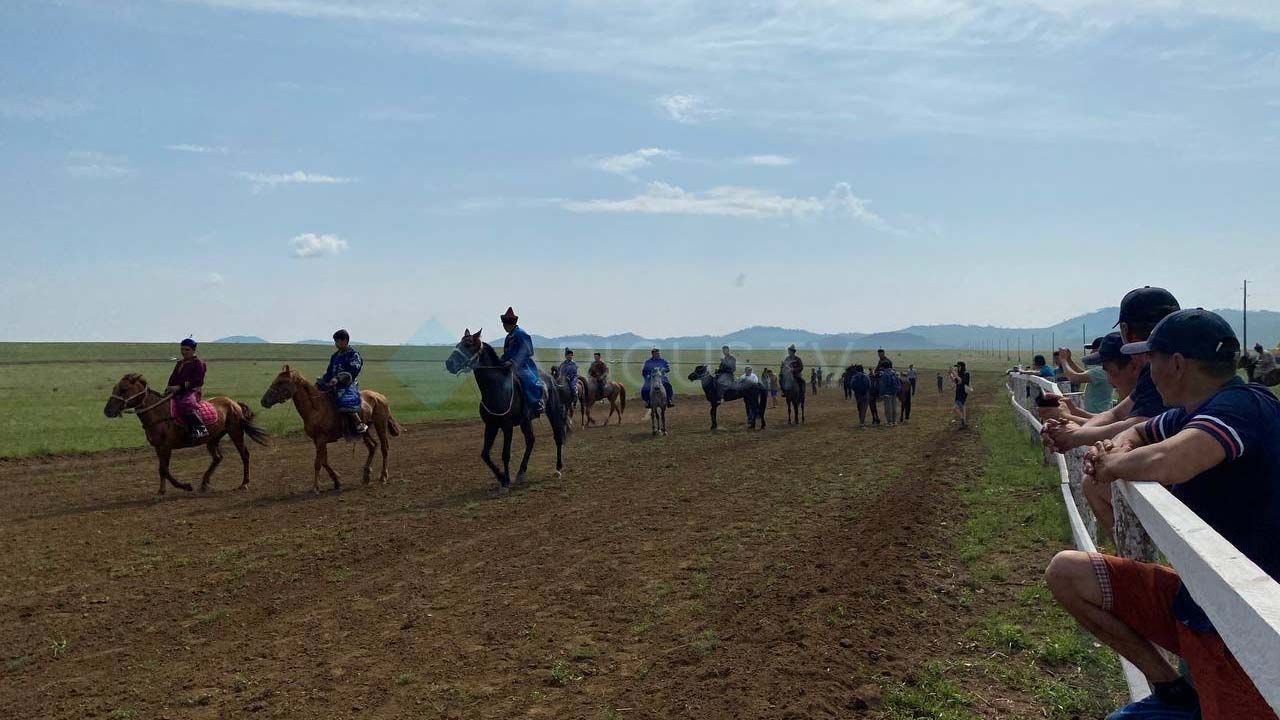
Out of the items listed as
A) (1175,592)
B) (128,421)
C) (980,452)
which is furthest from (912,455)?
(128,421)

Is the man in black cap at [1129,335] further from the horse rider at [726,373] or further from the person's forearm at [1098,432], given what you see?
the horse rider at [726,373]

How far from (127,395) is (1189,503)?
48.9ft

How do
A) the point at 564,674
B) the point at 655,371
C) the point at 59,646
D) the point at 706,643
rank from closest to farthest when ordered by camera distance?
the point at 564,674
the point at 706,643
the point at 59,646
the point at 655,371

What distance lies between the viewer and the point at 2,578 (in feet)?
30.5

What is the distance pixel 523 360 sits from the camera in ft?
48.4

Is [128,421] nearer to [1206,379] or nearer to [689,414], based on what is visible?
[689,414]

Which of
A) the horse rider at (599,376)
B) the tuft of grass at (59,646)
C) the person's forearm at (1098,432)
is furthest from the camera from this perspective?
the horse rider at (599,376)

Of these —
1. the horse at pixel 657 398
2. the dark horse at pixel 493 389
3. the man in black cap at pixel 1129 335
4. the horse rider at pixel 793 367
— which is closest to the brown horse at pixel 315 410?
the dark horse at pixel 493 389

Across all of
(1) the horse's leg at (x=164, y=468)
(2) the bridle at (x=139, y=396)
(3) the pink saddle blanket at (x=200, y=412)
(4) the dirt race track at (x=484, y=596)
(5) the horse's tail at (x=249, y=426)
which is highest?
(2) the bridle at (x=139, y=396)

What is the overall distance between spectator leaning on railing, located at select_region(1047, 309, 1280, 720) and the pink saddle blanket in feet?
46.8

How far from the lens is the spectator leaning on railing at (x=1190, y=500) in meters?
2.85

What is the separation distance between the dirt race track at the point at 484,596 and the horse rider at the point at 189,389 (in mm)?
1112

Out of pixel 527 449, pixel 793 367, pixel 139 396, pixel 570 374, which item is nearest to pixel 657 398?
pixel 570 374

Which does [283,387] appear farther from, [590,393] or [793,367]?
[793,367]
